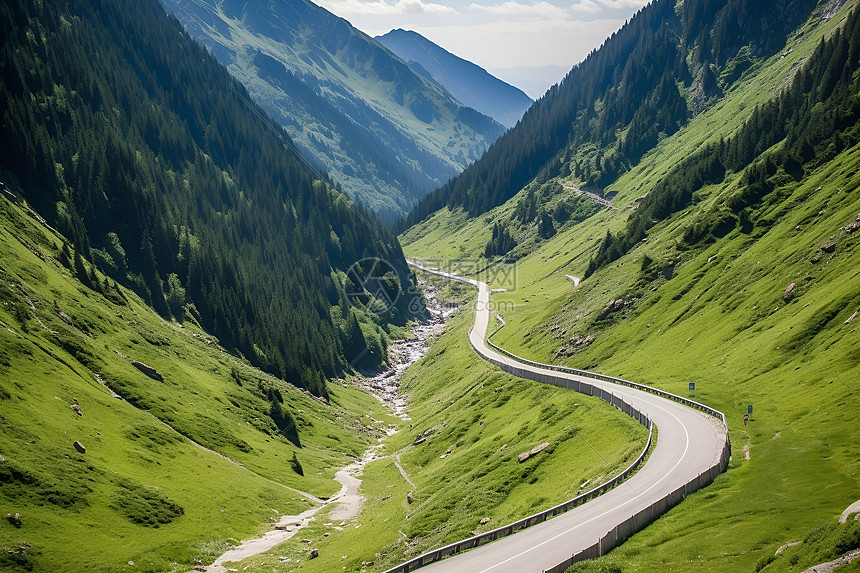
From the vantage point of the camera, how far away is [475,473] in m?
72.0

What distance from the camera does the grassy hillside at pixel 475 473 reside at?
185ft

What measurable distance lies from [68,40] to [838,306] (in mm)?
214183

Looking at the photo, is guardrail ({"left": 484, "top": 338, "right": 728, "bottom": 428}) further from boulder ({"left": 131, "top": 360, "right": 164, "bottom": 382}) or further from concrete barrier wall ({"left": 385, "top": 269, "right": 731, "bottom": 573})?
boulder ({"left": 131, "top": 360, "right": 164, "bottom": 382})

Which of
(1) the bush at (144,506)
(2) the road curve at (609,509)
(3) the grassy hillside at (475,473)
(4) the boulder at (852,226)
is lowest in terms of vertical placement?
(1) the bush at (144,506)

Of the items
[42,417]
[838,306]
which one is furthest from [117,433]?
[838,306]

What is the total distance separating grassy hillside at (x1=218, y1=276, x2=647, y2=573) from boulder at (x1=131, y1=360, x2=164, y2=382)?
118ft

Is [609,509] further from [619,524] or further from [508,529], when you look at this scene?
[508,529]

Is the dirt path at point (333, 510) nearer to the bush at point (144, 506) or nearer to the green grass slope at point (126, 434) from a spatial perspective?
the green grass slope at point (126, 434)

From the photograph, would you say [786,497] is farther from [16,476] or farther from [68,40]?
[68,40]

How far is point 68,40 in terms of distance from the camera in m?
196

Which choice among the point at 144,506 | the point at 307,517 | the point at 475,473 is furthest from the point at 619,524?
the point at 307,517

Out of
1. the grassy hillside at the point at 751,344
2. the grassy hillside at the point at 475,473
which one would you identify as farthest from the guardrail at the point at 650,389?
the grassy hillside at the point at 475,473

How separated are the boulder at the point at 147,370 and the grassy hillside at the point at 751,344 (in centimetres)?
6997

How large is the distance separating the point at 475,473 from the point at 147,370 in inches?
2214
